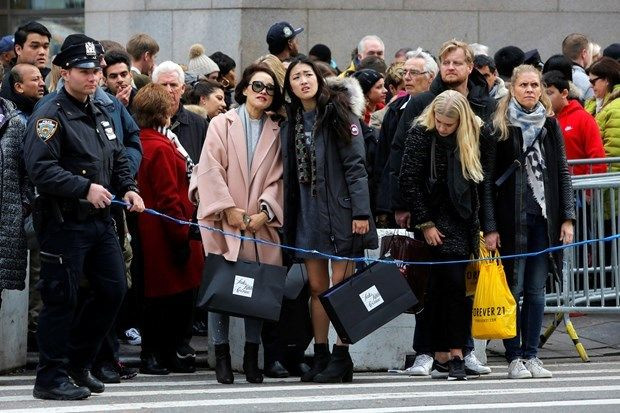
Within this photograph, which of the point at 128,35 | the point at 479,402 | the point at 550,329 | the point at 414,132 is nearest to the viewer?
the point at 479,402

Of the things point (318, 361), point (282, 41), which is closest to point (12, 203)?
point (318, 361)

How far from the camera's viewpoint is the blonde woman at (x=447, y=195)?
10.2 meters

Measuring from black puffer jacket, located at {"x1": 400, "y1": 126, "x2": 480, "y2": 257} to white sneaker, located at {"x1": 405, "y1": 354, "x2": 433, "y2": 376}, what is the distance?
2.54 feet

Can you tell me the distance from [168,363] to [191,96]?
103 inches

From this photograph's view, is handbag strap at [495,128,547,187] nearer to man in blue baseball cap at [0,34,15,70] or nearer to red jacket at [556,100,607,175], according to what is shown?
red jacket at [556,100,607,175]

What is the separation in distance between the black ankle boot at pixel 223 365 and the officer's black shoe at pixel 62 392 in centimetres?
123

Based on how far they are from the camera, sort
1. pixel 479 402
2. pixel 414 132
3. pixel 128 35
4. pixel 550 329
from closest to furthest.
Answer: pixel 479 402 → pixel 414 132 → pixel 550 329 → pixel 128 35

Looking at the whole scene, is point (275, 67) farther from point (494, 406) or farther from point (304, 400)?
point (494, 406)

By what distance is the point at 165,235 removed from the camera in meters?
10.8

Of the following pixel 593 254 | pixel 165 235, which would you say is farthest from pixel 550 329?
pixel 165 235

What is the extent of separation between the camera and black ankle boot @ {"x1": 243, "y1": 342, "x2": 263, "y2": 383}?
1019 centimetres

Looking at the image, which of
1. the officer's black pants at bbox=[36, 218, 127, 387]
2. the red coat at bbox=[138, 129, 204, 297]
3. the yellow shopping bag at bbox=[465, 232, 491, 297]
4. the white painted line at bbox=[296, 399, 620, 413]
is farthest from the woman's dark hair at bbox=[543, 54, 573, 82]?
the officer's black pants at bbox=[36, 218, 127, 387]

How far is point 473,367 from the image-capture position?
34.9ft

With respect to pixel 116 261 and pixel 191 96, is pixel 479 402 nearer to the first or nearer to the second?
pixel 116 261
